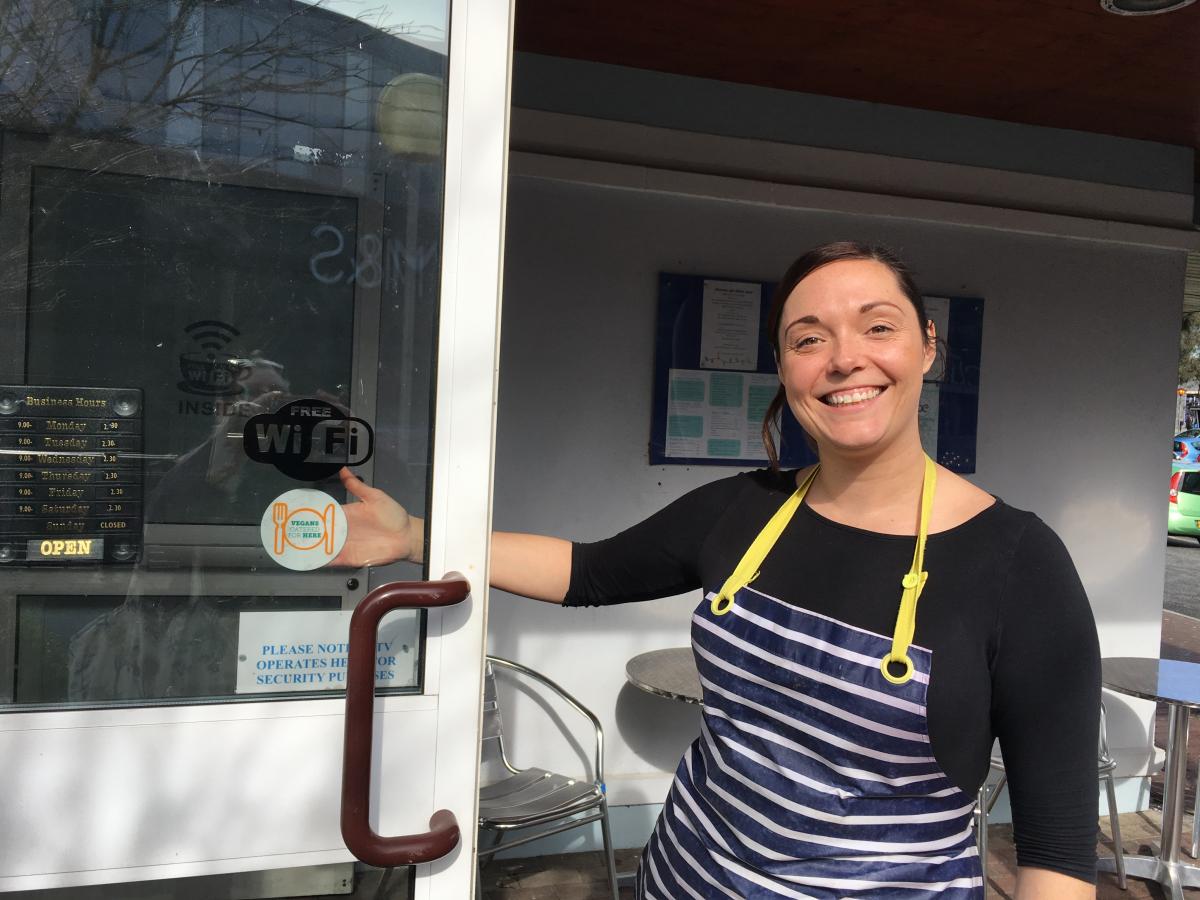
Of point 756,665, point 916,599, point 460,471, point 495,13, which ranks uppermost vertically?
point 495,13

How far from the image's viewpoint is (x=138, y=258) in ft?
3.92

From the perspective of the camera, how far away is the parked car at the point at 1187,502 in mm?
13984

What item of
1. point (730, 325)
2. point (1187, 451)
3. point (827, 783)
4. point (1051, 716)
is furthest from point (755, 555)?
point (1187, 451)

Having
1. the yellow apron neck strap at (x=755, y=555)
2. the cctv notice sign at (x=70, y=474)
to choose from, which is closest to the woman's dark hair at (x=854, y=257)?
the yellow apron neck strap at (x=755, y=555)

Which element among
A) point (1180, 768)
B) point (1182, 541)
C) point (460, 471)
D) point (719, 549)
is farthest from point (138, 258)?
point (1182, 541)

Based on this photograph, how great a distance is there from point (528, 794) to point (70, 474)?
2.27 m

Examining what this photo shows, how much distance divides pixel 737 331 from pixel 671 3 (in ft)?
4.24

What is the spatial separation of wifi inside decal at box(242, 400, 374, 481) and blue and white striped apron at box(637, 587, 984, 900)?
631mm

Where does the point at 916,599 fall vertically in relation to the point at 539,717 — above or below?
above

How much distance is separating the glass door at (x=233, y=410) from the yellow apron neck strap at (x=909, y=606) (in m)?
0.57

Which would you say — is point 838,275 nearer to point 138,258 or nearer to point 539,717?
point 138,258

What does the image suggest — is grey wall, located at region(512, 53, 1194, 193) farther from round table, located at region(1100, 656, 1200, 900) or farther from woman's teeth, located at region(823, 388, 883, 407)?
woman's teeth, located at region(823, 388, 883, 407)

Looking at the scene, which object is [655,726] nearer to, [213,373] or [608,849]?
[608,849]

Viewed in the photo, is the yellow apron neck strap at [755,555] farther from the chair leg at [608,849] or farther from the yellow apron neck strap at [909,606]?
the chair leg at [608,849]
